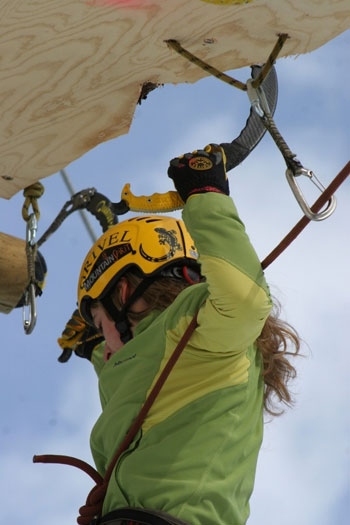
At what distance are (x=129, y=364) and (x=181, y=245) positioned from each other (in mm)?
515

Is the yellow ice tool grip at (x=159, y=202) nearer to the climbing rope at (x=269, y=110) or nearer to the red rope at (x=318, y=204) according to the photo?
the climbing rope at (x=269, y=110)

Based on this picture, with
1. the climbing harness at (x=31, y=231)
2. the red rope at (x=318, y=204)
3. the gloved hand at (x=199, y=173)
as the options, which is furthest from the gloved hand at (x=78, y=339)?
the red rope at (x=318, y=204)

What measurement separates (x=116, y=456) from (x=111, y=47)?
1.25 metres

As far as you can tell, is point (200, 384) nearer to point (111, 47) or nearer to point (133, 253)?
point (133, 253)

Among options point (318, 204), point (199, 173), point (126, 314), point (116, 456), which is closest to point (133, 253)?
point (126, 314)

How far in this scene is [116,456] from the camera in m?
3.83

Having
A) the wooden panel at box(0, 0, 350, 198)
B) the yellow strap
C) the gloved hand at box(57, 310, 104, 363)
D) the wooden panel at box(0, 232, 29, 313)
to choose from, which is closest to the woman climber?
the wooden panel at box(0, 0, 350, 198)

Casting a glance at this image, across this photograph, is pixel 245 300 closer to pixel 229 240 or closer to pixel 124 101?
pixel 229 240

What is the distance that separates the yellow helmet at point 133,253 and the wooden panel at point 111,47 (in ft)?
1.21

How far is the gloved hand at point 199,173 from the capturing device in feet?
12.1

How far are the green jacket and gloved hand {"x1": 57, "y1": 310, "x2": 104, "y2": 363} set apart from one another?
861mm

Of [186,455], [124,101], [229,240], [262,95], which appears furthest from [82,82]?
[186,455]

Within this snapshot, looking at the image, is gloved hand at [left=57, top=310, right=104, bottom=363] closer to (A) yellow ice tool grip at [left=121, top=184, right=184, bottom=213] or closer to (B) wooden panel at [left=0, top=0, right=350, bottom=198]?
(A) yellow ice tool grip at [left=121, top=184, right=184, bottom=213]

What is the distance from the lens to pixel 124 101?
4.24m
